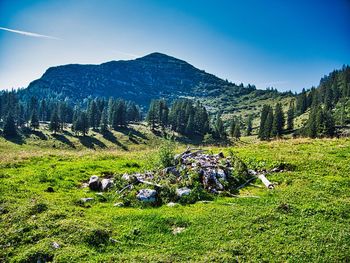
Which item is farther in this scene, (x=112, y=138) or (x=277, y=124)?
(x=112, y=138)

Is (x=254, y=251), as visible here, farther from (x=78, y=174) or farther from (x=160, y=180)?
(x=78, y=174)

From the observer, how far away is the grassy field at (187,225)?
10.7 meters

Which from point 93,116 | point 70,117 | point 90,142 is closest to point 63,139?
point 90,142

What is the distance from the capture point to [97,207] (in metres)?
15.7

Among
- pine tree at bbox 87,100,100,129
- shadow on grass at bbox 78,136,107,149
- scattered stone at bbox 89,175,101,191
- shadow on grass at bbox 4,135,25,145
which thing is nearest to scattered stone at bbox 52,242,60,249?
scattered stone at bbox 89,175,101,191

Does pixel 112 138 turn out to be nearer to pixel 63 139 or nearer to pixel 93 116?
pixel 63 139

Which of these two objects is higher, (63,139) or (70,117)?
(70,117)

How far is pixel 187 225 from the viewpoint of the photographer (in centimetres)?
1323

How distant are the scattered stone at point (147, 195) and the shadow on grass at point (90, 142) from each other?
10899 cm

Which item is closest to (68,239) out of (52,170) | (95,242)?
(95,242)

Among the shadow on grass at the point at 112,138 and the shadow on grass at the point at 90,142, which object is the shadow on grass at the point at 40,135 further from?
the shadow on grass at the point at 112,138

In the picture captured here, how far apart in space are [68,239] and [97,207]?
401cm

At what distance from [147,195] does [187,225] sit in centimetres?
403

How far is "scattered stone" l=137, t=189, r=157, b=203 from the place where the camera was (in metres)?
16.3
